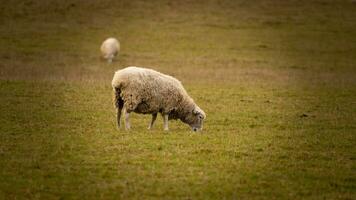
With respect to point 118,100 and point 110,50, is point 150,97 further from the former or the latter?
point 110,50

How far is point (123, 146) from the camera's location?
43.4 ft

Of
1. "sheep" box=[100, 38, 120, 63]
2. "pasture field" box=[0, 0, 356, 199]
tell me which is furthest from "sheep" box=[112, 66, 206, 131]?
"sheep" box=[100, 38, 120, 63]

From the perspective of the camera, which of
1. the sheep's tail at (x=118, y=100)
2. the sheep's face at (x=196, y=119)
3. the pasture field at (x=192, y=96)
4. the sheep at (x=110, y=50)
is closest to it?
the pasture field at (x=192, y=96)

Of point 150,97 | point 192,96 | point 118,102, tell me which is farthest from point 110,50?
point 150,97

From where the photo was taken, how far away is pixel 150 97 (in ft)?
50.4

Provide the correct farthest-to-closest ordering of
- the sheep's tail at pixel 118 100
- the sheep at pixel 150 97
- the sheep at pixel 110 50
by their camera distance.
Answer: the sheep at pixel 110 50, the sheep's tail at pixel 118 100, the sheep at pixel 150 97

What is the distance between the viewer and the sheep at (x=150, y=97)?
15.0m

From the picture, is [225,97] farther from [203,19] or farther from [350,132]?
[203,19]

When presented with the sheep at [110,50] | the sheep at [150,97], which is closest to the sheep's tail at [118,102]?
the sheep at [150,97]

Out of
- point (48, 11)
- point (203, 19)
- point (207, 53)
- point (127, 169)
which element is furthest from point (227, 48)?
point (127, 169)

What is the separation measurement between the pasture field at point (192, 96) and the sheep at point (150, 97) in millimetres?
Answer: 478

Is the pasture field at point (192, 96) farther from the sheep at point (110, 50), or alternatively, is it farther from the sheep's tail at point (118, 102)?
the sheep at point (110, 50)

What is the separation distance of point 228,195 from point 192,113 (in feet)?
20.8

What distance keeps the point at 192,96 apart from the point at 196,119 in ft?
25.4
